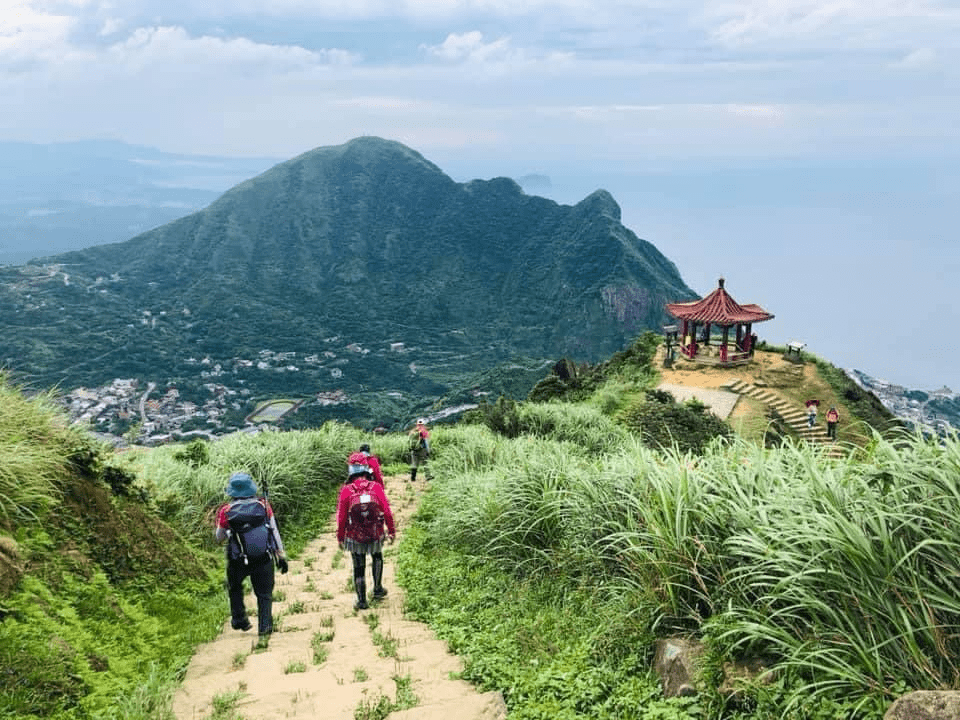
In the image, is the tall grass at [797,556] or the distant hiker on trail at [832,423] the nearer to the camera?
the tall grass at [797,556]

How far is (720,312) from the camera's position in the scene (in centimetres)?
2609

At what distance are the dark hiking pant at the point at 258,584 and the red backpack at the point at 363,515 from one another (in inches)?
42.2

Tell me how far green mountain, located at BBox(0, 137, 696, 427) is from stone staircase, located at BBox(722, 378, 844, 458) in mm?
41724

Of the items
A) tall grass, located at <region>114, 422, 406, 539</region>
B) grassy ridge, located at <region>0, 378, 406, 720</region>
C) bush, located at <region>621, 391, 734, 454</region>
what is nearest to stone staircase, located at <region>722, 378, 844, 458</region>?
bush, located at <region>621, 391, 734, 454</region>

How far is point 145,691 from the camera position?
4285mm

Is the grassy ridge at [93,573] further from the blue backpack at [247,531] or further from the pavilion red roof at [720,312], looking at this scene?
the pavilion red roof at [720,312]

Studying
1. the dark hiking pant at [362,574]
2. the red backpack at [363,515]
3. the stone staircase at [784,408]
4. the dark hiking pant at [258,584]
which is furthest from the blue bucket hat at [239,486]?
the stone staircase at [784,408]

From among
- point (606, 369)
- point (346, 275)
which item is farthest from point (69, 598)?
point (346, 275)

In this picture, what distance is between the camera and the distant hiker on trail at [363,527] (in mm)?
6945

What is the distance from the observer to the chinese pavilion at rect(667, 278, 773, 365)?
25.9 meters

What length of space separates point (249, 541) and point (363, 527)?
1387mm

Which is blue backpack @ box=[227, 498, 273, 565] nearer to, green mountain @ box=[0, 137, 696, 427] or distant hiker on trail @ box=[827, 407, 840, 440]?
distant hiker on trail @ box=[827, 407, 840, 440]

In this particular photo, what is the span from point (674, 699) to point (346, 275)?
161932 millimetres

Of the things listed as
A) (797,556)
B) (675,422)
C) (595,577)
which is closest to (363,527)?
(595,577)
